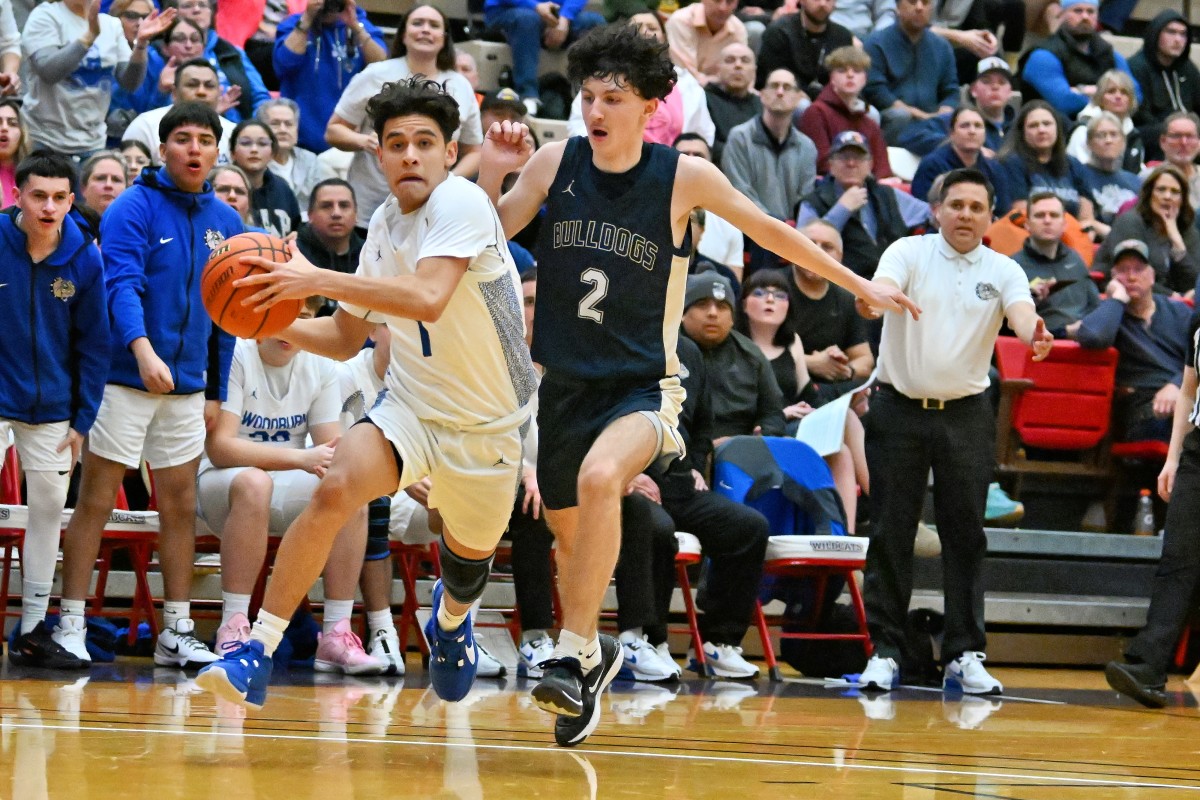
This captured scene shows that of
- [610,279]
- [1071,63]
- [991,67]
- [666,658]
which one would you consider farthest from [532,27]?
[610,279]

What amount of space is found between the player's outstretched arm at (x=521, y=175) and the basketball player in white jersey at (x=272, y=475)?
205 cm

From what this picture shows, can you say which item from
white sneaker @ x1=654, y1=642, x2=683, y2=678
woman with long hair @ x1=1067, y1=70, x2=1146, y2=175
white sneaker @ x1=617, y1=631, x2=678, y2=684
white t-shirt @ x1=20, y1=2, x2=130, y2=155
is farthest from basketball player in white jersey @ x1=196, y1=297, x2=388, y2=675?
woman with long hair @ x1=1067, y1=70, x2=1146, y2=175

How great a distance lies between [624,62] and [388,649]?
313 cm

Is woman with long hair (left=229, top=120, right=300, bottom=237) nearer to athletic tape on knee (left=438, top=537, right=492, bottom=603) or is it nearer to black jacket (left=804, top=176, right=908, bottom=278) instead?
black jacket (left=804, top=176, right=908, bottom=278)

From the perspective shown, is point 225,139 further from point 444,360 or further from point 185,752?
point 185,752

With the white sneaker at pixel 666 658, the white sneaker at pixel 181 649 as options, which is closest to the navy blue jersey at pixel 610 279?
the white sneaker at pixel 666 658

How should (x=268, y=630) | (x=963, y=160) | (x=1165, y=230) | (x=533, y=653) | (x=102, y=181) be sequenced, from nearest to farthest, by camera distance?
(x=268, y=630)
(x=533, y=653)
(x=102, y=181)
(x=1165, y=230)
(x=963, y=160)

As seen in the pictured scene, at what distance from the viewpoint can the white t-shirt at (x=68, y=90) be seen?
9344 mm

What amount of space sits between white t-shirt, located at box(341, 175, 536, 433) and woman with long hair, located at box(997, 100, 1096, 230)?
283 inches

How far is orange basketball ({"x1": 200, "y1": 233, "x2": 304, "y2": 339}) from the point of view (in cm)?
421

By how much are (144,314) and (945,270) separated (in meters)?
3.65

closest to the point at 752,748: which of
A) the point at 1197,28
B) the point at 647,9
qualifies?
the point at 647,9

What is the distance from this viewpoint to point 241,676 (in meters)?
4.28

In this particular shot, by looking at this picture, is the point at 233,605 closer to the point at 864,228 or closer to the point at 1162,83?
the point at 864,228
